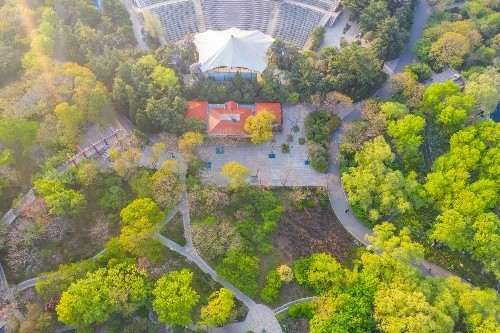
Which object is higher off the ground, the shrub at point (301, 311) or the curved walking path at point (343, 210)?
the curved walking path at point (343, 210)

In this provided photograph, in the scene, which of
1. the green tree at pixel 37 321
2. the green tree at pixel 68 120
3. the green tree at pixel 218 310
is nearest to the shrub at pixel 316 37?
the green tree at pixel 68 120

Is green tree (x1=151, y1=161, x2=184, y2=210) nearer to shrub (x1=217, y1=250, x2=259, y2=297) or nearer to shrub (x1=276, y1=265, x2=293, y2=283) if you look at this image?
shrub (x1=217, y1=250, x2=259, y2=297)

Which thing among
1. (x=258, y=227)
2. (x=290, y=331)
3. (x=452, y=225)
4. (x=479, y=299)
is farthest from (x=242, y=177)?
(x=479, y=299)

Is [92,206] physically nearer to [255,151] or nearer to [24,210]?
[24,210]

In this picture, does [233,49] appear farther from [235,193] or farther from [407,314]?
[407,314]

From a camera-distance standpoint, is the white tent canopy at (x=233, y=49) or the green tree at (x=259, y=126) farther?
the white tent canopy at (x=233, y=49)

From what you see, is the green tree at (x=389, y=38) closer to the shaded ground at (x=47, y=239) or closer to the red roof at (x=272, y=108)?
the red roof at (x=272, y=108)

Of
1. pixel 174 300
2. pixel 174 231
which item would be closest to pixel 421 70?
pixel 174 231
